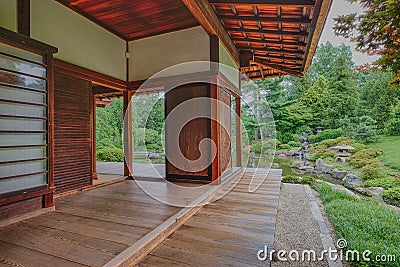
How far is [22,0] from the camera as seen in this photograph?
256cm

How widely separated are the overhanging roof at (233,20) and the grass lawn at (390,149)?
23.7 ft

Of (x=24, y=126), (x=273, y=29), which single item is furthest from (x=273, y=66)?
(x=24, y=126)

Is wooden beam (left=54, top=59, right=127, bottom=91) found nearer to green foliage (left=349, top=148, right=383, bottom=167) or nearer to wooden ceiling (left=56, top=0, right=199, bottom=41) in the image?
wooden ceiling (left=56, top=0, right=199, bottom=41)

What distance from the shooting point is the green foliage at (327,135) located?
40.7 ft

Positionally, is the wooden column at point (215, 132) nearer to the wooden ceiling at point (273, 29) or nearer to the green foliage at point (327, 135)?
the wooden ceiling at point (273, 29)

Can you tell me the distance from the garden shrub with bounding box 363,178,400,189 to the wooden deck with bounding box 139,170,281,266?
538cm

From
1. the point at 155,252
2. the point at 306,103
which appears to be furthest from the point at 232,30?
the point at 306,103

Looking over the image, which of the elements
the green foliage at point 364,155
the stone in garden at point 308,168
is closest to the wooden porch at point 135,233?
the stone in garden at point 308,168

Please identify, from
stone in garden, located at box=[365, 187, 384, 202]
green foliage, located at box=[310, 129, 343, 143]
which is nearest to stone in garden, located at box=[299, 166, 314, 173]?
A: stone in garden, located at box=[365, 187, 384, 202]

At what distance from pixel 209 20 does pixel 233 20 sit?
0.56m

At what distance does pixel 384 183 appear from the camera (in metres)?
6.51

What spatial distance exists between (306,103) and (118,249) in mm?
14748

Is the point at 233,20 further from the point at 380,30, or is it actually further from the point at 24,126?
the point at 24,126

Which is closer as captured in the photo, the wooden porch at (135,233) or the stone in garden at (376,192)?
the wooden porch at (135,233)
